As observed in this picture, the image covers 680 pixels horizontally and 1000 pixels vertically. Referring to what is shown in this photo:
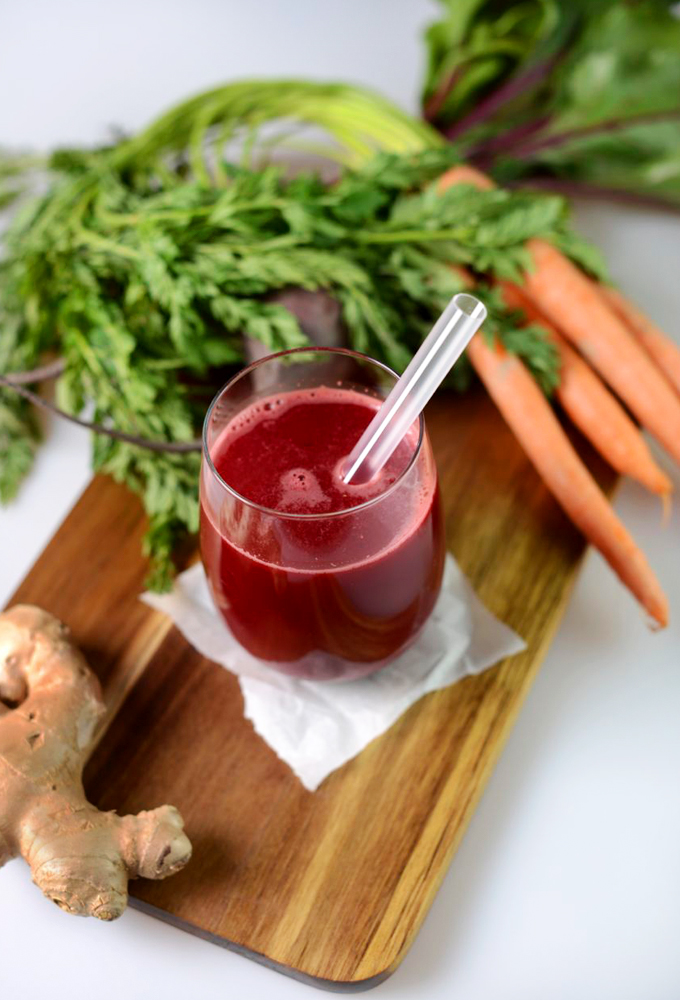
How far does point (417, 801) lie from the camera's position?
1323 mm

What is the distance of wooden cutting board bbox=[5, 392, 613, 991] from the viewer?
1235 mm

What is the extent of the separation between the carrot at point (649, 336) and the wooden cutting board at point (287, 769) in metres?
0.20

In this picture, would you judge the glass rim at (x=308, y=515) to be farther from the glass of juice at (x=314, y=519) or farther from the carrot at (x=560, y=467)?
the carrot at (x=560, y=467)

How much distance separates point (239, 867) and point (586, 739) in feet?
1.60

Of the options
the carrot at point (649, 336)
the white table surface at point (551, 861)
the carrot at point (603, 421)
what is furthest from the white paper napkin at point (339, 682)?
the carrot at point (649, 336)

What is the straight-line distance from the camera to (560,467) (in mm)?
1576

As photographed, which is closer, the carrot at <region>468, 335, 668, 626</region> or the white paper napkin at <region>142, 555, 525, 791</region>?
the white paper napkin at <region>142, 555, 525, 791</region>

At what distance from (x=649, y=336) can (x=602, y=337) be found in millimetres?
89

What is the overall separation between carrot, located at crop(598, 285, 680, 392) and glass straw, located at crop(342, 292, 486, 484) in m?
0.69

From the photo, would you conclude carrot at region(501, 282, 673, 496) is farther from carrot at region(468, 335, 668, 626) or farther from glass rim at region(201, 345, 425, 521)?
glass rim at region(201, 345, 425, 521)

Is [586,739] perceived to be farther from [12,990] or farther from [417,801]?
[12,990]

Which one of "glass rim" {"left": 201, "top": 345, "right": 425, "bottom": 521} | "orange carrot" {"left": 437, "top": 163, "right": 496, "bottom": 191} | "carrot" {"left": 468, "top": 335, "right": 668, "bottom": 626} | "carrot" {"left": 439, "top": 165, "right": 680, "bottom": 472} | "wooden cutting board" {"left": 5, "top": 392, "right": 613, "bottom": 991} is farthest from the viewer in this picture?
"orange carrot" {"left": 437, "top": 163, "right": 496, "bottom": 191}

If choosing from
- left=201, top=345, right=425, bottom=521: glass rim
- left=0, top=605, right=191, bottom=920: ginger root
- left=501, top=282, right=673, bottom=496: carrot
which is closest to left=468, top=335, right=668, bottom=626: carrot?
left=501, top=282, right=673, bottom=496: carrot

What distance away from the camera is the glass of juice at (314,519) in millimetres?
1129
